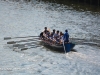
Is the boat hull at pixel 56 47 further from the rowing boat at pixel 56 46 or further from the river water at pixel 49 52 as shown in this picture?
the river water at pixel 49 52

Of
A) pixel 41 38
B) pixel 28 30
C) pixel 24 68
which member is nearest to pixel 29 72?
pixel 24 68

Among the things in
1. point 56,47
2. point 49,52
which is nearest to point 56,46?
point 56,47

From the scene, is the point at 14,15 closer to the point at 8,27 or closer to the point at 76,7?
the point at 8,27

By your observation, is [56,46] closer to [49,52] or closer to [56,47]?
[56,47]

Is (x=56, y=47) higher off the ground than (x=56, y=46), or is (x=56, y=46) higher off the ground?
(x=56, y=46)

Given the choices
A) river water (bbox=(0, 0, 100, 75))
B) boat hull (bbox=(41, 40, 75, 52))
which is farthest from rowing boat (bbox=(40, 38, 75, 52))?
river water (bbox=(0, 0, 100, 75))

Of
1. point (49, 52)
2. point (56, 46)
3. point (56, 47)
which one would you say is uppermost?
point (56, 46)

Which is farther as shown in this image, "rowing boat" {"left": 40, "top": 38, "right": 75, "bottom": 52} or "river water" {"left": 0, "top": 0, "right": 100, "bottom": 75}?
"rowing boat" {"left": 40, "top": 38, "right": 75, "bottom": 52}

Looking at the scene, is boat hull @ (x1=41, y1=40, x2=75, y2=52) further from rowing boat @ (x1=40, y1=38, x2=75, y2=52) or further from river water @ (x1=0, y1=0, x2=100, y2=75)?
river water @ (x1=0, y1=0, x2=100, y2=75)

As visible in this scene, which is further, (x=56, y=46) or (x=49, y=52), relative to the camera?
(x=49, y=52)

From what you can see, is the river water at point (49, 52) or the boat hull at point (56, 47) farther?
the boat hull at point (56, 47)

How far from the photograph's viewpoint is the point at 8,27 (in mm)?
43219

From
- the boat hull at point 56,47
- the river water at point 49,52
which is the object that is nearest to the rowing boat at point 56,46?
the boat hull at point 56,47

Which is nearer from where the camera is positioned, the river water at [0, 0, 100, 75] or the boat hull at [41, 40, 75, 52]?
the river water at [0, 0, 100, 75]
